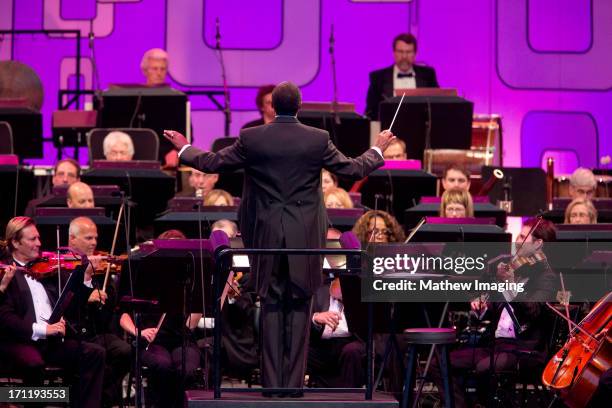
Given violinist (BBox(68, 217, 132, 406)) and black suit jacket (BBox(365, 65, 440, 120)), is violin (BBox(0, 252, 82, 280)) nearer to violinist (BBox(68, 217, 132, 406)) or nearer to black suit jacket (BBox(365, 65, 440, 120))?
violinist (BBox(68, 217, 132, 406))

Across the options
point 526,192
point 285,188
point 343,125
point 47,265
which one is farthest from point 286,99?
point 526,192

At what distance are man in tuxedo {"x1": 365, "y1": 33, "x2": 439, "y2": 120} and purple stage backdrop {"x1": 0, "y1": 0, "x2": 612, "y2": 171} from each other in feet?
5.41

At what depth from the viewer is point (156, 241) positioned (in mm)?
6711

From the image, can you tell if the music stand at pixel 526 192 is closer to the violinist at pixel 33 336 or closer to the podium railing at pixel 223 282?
the violinist at pixel 33 336

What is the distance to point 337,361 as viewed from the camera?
7.63m

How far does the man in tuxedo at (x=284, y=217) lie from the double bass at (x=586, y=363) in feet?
5.32

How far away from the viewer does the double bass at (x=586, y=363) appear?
6.57 meters

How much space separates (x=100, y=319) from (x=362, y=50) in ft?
19.2

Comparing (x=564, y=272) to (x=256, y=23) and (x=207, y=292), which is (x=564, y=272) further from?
(x=256, y=23)

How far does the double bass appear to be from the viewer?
6570mm

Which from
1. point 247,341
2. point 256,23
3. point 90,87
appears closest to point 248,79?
point 256,23

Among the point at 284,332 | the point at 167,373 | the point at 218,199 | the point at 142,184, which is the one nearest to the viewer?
the point at 284,332

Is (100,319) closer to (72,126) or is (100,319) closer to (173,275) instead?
(173,275)

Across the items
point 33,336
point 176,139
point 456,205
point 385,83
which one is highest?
point 385,83
